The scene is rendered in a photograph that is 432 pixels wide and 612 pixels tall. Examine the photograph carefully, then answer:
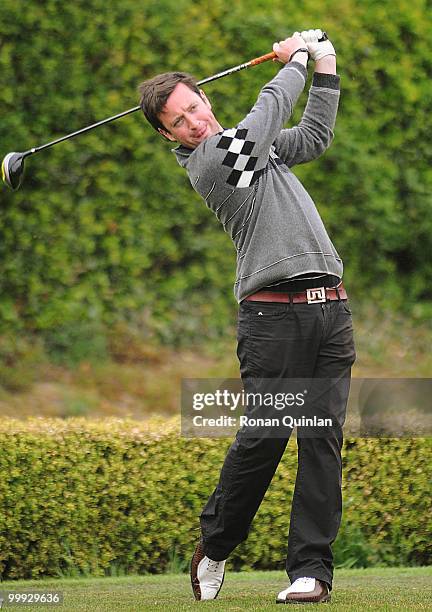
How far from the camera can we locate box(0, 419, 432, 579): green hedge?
4469 millimetres

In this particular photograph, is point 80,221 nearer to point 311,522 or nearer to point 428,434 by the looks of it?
point 428,434

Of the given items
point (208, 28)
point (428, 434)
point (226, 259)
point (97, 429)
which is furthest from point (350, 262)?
point (97, 429)

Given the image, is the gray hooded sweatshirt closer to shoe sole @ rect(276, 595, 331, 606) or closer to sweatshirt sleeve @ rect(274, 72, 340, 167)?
sweatshirt sleeve @ rect(274, 72, 340, 167)

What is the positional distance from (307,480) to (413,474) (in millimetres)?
1406

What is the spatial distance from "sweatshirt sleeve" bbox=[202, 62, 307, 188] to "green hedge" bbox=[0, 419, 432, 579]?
1.62 m

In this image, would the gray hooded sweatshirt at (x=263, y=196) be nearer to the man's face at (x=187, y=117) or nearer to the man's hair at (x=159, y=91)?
the man's face at (x=187, y=117)

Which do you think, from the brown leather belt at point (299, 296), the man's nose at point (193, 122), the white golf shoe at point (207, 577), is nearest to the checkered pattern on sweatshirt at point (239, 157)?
the man's nose at point (193, 122)

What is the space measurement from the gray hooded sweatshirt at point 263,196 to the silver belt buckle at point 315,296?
56 millimetres

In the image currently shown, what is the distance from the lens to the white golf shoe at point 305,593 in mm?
3367

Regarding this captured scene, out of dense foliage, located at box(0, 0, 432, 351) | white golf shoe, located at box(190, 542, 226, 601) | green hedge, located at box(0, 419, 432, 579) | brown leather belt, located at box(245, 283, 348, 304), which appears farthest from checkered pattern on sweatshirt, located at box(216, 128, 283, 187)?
dense foliage, located at box(0, 0, 432, 351)

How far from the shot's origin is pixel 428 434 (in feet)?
16.1

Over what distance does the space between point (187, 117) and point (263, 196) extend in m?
0.34

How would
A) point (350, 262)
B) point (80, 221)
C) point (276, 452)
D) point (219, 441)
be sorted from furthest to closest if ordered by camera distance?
1. point (350, 262)
2. point (80, 221)
3. point (219, 441)
4. point (276, 452)

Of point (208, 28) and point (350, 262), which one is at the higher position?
point (208, 28)
